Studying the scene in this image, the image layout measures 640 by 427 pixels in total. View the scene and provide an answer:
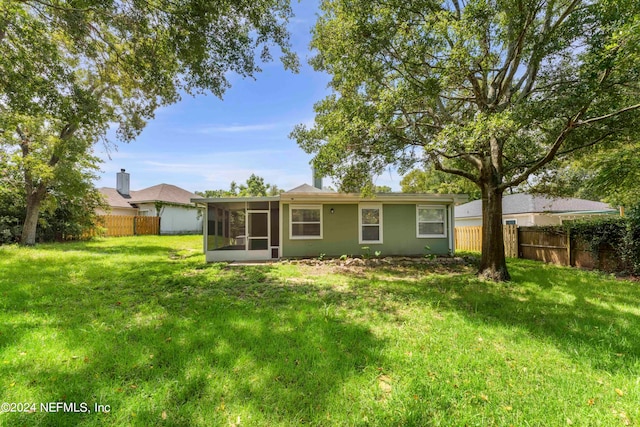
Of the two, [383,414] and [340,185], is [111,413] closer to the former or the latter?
[383,414]

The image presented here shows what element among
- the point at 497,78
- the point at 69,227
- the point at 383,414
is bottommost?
the point at 383,414

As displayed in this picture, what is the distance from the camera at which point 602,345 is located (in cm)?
363

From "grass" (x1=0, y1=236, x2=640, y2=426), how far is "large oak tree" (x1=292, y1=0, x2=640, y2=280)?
3.24 m

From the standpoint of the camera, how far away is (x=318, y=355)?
324cm

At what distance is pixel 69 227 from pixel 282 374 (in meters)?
18.3

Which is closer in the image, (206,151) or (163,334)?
(163,334)

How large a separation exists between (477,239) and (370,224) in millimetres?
6141

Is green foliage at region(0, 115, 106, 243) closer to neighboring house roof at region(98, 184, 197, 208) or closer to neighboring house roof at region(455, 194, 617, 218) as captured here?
neighboring house roof at region(98, 184, 197, 208)

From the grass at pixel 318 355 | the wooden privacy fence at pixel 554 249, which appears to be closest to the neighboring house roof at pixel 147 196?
the grass at pixel 318 355

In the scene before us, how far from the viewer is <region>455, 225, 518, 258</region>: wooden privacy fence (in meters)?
11.6

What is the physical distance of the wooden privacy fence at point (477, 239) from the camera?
11.6m

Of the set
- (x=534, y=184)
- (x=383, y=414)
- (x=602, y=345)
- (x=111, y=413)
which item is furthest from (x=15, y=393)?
(x=534, y=184)

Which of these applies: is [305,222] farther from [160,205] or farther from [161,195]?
[161,195]

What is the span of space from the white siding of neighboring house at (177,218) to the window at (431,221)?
20617mm
